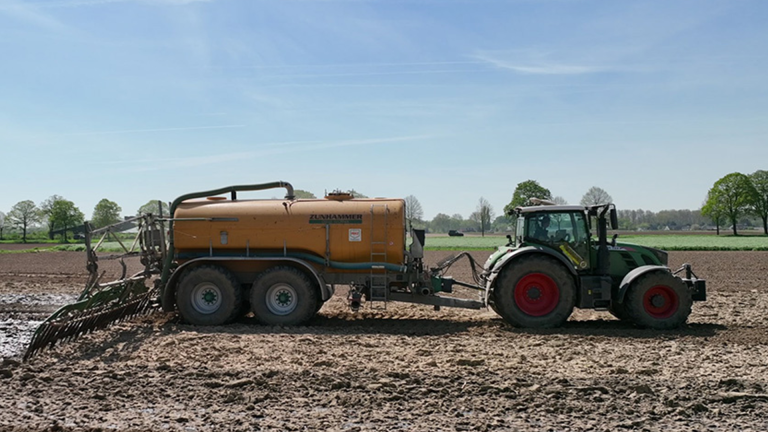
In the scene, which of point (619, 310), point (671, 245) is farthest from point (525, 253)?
point (671, 245)

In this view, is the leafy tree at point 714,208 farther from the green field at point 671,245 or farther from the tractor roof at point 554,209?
the tractor roof at point 554,209

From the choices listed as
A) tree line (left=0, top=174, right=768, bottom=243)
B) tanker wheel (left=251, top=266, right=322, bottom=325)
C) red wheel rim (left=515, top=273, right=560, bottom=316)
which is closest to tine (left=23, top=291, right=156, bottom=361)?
tanker wheel (left=251, top=266, right=322, bottom=325)

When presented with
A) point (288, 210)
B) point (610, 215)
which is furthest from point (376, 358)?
point (610, 215)

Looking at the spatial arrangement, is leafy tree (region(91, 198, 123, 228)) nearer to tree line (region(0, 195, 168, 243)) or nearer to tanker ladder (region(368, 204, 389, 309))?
tree line (region(0, 195, 168, 243))

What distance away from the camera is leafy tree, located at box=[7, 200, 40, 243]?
263 feet

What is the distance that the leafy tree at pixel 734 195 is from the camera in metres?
69.9

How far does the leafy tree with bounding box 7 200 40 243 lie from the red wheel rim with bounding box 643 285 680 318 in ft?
287

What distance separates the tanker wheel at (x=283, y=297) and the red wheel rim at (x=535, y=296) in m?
3.88

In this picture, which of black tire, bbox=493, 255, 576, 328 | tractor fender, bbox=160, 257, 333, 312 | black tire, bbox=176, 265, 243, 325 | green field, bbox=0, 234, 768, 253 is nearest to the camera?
black tire, bbox=493, 255, 576, 328

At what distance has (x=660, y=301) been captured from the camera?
10453 millimetres

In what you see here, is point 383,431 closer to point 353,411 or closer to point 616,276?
point 353,411

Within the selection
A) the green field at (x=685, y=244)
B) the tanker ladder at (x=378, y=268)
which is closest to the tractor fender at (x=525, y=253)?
the tanker ladder at (x=378, y=268)

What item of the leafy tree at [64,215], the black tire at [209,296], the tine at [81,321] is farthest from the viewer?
the leafy tree at [64,215]

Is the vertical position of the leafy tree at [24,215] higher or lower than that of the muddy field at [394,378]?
higher
